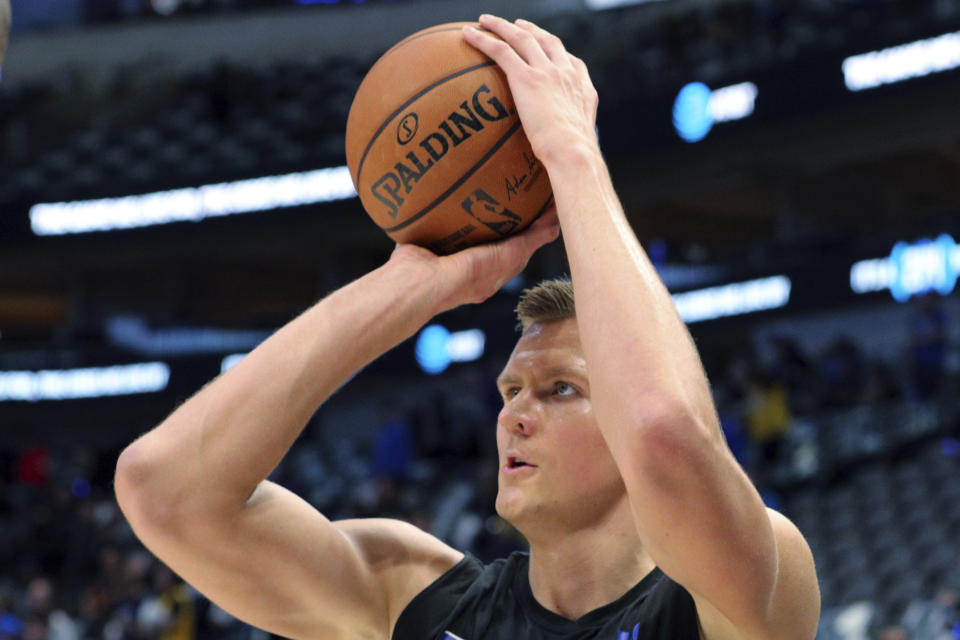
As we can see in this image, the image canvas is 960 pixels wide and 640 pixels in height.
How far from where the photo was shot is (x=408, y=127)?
6.65 feet

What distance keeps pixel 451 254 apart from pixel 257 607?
0.71 metres

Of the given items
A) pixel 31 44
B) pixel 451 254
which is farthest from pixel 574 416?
pixel 31 44

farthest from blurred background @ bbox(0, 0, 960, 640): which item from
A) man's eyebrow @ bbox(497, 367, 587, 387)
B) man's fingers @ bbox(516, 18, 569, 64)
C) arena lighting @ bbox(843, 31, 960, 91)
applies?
man's fingers @ bbox(516, 18, 569, 64)

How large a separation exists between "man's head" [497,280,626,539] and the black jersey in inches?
5.9

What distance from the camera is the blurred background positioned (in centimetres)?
939

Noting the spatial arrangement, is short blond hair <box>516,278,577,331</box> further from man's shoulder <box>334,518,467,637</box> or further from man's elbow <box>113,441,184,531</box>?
man's elbow <box>113,441,184,531</box>

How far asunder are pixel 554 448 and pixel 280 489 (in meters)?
0.50

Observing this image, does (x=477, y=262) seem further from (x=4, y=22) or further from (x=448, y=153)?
(x=4, y=22)

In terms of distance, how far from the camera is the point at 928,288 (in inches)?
434

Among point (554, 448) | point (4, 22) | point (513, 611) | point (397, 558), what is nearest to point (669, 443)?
point (554, 448)

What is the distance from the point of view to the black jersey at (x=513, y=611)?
183cm

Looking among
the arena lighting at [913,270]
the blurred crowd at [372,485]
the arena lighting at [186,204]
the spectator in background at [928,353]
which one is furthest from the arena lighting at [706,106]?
the arena lighting at [186,204]

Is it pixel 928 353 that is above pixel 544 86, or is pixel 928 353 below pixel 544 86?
below

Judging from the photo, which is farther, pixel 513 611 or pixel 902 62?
pixel 902 62
